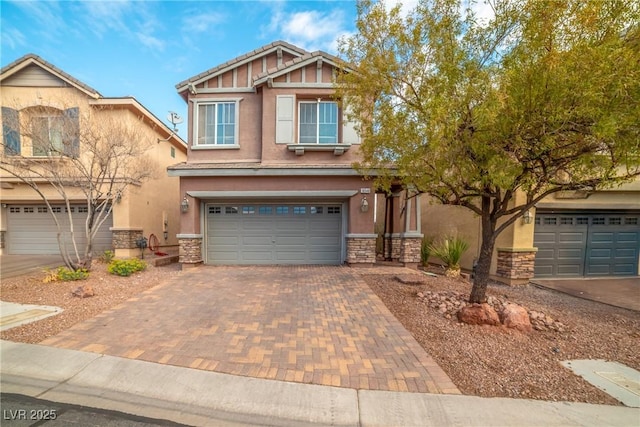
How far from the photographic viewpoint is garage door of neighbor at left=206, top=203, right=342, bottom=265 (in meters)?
9.64

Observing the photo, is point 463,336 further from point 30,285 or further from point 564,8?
point 30,285

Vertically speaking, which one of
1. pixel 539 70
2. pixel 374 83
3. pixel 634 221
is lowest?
pixel 634 221

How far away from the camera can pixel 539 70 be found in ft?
12.4

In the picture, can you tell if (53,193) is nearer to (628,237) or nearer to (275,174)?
(275,174)

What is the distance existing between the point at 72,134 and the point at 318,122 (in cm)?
A: 731

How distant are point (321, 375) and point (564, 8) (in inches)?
241

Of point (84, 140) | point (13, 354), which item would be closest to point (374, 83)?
point (13, 354)

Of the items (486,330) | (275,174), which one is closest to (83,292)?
(275,174)

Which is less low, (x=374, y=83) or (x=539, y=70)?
(x=374, y=83)

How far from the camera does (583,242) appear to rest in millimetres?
9109

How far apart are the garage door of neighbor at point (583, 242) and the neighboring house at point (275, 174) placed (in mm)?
4288

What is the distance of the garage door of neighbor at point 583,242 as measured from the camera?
903 cm

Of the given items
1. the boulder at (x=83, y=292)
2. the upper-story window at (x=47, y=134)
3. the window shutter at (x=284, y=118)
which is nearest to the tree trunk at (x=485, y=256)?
the window shutter at (x=284, y=118)

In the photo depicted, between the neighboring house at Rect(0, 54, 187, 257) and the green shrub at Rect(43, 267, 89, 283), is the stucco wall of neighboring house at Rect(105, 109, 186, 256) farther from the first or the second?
the green shrub at Rect(43, 267, 89, 283)
